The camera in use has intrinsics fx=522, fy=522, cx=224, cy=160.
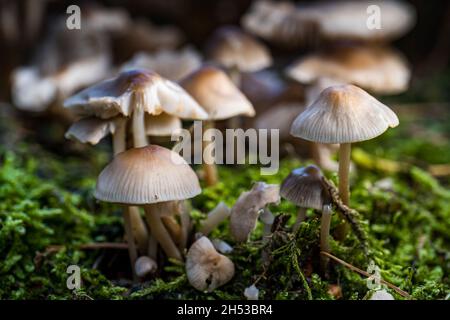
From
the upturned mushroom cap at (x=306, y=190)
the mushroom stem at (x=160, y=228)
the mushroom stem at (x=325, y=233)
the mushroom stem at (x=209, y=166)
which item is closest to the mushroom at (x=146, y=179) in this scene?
the mushroom stem at (x=160, y=228)

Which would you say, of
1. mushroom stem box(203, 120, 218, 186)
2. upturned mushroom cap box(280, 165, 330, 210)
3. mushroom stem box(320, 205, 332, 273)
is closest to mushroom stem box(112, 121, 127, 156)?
mushroom stem box(203, 120, 218, 186)

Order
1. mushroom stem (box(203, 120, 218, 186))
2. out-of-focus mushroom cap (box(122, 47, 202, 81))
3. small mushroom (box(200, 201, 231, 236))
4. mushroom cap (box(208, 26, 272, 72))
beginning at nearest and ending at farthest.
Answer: small mushroom (box(200, 201, 231, 236)) → mushroom stem (box(203, 120, 218, 186)) → out-of-focus mushroom cap (box(122, 47, 202, 81)) → mushroom cap (box(208, 26, 272, 72))

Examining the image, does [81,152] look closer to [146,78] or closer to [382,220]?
[146,78]

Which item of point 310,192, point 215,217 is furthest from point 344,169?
point 215,217

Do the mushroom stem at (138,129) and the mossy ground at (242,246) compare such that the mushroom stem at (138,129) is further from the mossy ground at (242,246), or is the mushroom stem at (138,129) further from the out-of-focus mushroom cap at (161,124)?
the mossy ground at (242,246)

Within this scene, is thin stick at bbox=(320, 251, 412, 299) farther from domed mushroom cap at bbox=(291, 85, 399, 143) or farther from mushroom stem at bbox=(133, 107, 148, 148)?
mushroom stem at bbox=(133, 107, 148, 148)
